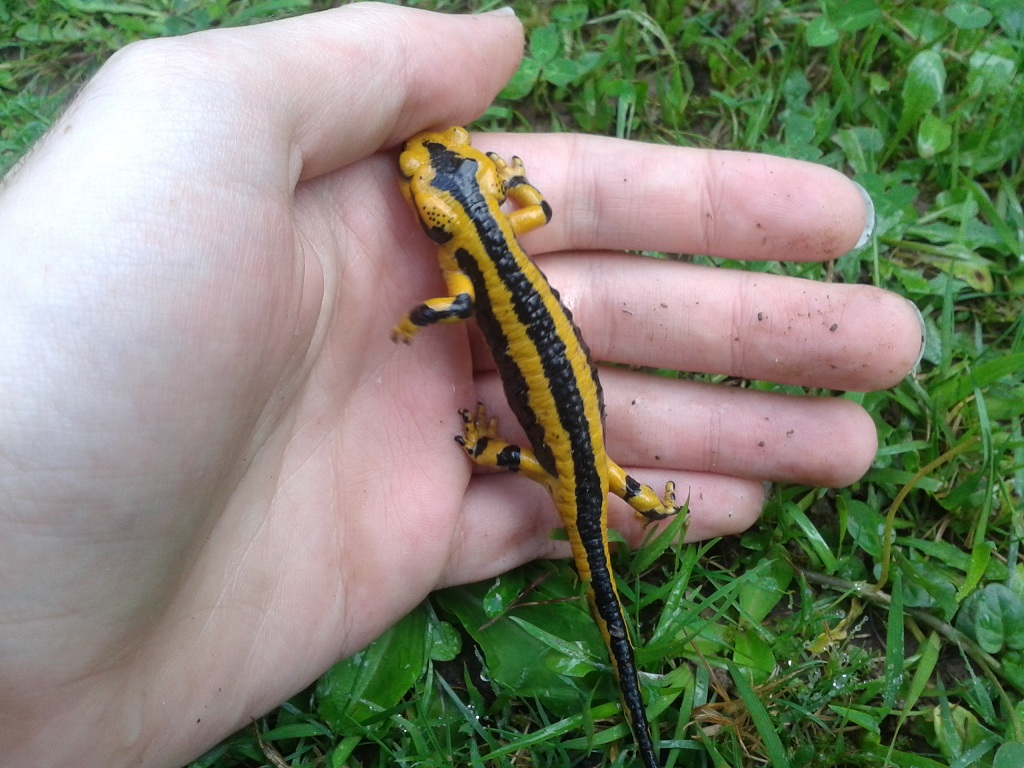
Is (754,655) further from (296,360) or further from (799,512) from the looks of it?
(296,360)

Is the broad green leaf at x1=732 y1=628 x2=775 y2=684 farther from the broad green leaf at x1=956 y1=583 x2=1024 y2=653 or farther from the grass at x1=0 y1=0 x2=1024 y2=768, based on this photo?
the broad green leaf at x1=956 y1=583 x2=1024 y2=653

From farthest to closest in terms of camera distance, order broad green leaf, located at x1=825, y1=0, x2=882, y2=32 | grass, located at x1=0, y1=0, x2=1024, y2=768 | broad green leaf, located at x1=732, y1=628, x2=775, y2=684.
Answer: broad green leaf, located at x1=825, y1=0, x2=882, y2=32 < broad green leaf, located at x1=732, y1=628, x2=775, y2=684 < grass, located at x1=0, y1=0, x2=1024, y2=768

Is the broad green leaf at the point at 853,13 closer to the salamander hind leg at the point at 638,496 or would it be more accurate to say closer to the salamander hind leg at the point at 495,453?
the salamander hind leg at the point at 638,496

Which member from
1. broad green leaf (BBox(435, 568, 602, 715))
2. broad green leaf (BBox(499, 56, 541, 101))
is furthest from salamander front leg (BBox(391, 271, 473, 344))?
broad green leaf (BBox(499, 56, 541, 101))


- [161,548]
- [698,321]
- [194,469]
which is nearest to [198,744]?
[161,548]

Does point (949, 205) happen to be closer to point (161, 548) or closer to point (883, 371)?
point (883, 371)


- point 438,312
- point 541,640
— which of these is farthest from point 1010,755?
point 438,312

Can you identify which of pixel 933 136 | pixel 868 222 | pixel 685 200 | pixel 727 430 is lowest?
pixel 727 430

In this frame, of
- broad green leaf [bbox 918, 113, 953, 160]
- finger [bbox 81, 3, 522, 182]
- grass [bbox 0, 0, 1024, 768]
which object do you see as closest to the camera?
finger [bbox 81, 3, 522, 182]
